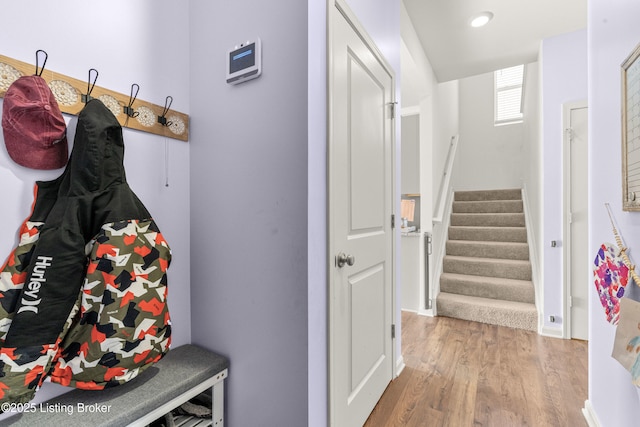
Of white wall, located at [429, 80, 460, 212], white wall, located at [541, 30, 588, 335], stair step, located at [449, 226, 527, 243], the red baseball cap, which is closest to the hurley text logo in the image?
the red baseball cap

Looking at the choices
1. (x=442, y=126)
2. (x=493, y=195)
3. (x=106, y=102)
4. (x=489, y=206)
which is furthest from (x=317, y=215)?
(x=493, y=195)

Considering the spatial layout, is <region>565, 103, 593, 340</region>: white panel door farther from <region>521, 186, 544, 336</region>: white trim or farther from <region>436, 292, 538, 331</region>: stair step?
<region>436, 292, 538, 331</region>: stair step

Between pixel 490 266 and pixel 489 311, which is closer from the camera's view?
pixel 489 311

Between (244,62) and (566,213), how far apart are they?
114 inches

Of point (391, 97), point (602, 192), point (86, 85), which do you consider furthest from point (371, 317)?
point (86, 85)

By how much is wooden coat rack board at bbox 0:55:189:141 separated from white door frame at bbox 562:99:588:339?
301 cm

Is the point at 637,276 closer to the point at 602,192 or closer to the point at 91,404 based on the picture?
the point at 602,192

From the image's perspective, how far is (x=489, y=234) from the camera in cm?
398

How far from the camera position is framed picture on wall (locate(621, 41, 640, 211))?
0.99m

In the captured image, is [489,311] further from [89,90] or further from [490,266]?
[89,90]

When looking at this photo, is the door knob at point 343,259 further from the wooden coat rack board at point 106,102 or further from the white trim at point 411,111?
the white trim at point 411,111

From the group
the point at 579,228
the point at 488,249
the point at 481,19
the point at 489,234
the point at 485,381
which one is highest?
the point at 481,19

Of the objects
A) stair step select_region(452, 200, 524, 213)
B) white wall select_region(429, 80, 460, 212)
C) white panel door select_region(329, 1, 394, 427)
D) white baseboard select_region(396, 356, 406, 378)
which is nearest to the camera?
white panel door select_region(329, 1, 394, 427)

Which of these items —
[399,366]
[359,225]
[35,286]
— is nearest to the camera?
[35,286]
